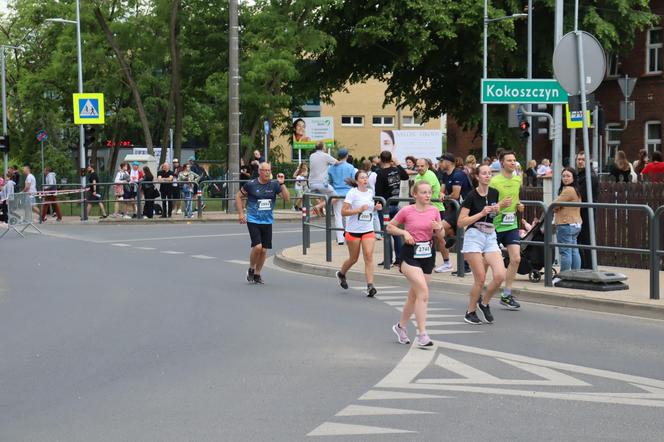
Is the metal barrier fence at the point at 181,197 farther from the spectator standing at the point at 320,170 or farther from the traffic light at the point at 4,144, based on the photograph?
the traffic light at the point at 4,144

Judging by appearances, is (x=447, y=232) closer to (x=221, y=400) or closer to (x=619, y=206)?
(x=619, y=206)

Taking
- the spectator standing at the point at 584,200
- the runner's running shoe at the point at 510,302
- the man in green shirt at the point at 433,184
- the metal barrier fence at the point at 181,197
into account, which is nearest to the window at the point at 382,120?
the metal barrier fence at the point at 181,197

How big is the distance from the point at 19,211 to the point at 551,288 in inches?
719

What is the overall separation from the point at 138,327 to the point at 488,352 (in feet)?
12.3

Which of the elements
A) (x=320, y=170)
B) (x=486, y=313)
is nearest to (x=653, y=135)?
(x=320, y=170)

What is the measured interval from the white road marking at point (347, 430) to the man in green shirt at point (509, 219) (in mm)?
6347

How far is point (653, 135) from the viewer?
4694 cm

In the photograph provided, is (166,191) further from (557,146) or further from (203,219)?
(557,146)

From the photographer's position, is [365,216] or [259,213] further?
[259,213]

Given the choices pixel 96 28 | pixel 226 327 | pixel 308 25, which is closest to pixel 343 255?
pixel 226 327

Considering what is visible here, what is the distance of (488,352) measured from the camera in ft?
32.0

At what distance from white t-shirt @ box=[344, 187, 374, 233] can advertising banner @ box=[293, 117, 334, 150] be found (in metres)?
27.7

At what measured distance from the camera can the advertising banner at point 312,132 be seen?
42.7 meters

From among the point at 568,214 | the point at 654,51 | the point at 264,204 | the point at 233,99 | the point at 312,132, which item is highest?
the point at 654,51
